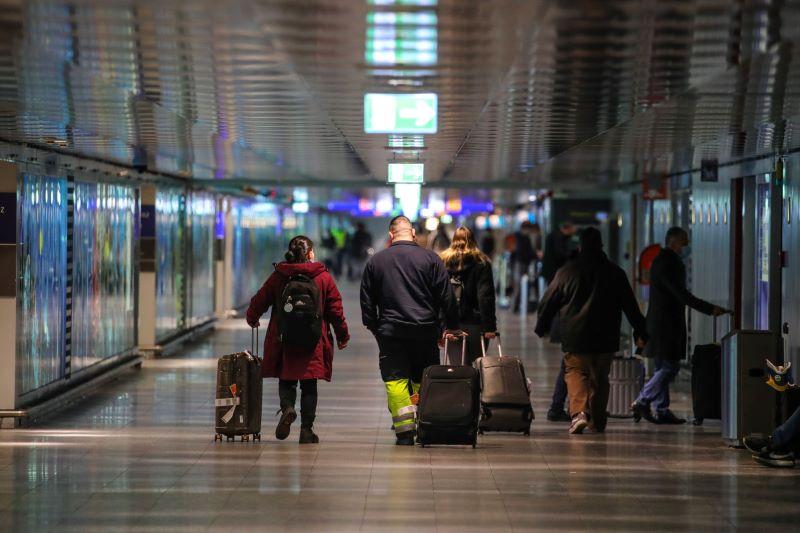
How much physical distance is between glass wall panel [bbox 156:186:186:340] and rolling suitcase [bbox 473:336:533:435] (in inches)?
370

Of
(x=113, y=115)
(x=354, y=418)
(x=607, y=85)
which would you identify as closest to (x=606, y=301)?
(x=354, y=418)

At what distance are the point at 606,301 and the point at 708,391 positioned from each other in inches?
56.2

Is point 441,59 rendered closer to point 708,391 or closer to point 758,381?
point 758,381

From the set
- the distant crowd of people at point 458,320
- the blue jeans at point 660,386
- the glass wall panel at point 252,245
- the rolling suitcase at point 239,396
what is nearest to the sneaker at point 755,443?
the distant crowd of people at point 458,320

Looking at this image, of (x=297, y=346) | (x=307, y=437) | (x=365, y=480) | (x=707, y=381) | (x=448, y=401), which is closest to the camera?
(x=365, y=480)

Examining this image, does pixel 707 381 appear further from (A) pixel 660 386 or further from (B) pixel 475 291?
(B) pixel 475 291

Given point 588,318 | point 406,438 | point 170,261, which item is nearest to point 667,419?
point 588,318

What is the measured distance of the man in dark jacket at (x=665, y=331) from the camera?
12477 mm

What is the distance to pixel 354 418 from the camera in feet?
41.7

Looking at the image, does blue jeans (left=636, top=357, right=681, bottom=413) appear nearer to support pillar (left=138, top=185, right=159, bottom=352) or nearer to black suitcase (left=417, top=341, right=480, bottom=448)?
black suitcase (left=417, top=341, right=480, bottom=448)

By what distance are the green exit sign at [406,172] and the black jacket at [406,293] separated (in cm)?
751

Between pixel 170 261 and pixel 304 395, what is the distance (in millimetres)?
10712

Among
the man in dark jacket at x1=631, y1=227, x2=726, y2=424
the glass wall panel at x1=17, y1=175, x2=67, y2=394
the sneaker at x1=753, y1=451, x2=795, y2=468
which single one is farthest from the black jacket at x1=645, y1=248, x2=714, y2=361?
the glass wall panel at x1=17, y1=175, x2=67, y2=394

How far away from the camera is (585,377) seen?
11.7m
